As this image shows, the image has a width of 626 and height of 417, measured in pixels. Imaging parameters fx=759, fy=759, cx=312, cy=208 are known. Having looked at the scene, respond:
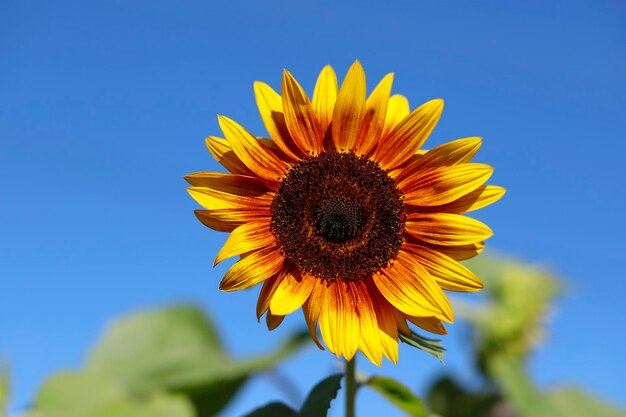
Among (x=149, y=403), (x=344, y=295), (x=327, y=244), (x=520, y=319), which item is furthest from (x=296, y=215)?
(x=520, y=319)

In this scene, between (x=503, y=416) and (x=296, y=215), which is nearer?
(x=296, y=215)

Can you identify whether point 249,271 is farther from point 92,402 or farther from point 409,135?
point 92,402

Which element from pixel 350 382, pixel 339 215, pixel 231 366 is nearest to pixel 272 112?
pixel 339 215

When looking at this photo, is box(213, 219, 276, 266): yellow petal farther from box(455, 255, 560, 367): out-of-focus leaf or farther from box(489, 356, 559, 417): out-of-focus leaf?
box(455, 255, 560, 367): out-of-focus leaf

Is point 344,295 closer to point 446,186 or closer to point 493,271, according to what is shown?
point 446,186

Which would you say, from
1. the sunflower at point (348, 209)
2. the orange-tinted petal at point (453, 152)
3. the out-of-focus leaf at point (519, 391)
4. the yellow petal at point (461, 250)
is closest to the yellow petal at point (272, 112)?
the sunflower at point (348, 209)
